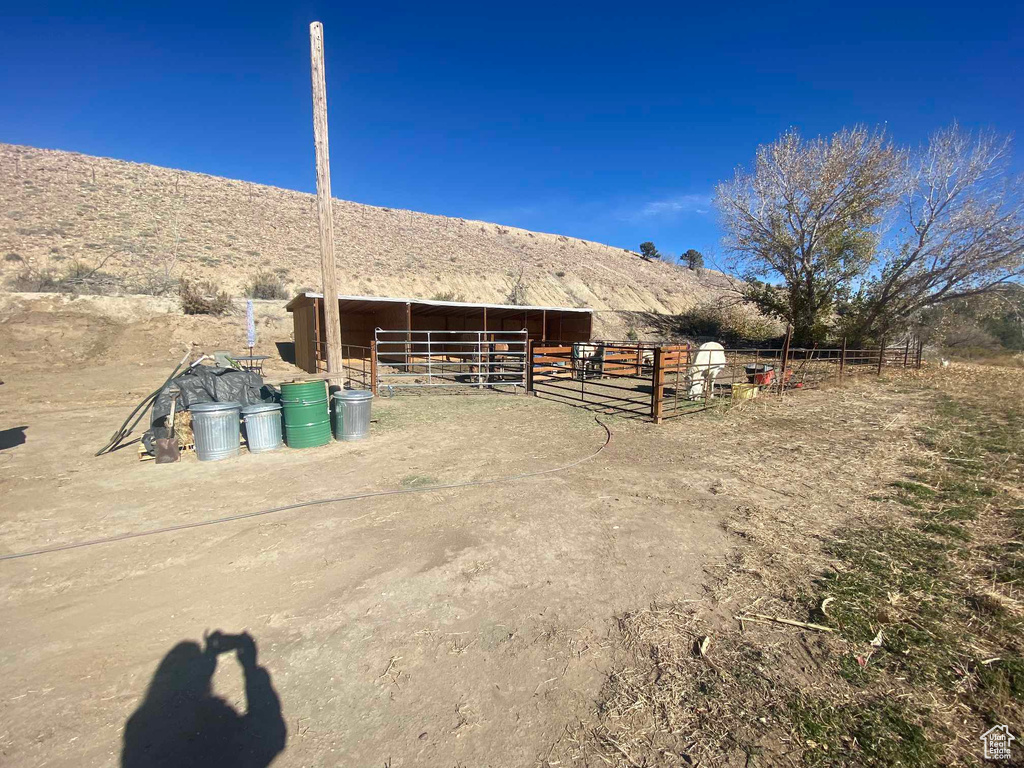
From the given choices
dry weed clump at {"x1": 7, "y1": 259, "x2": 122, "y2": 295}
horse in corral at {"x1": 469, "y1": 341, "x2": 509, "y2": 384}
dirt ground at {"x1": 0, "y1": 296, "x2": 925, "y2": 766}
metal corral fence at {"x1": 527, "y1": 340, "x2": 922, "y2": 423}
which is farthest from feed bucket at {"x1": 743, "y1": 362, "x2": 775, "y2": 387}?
dry weed clump at {"x1": 7, "y1": 259, "x2": 122, "y2": 295}

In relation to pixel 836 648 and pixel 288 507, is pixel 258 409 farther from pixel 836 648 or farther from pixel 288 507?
pixel 836 648

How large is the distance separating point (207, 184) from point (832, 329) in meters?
45.1

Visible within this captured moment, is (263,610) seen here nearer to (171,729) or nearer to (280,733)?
(171,729)

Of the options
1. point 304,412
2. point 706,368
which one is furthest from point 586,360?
point 304,412

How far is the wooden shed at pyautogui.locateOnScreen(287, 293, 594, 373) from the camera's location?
15.5 m

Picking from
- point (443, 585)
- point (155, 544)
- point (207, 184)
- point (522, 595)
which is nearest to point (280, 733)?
point (443, 585)

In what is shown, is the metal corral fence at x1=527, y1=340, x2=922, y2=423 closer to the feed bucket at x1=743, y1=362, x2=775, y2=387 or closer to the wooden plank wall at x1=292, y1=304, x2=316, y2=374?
the feed bucket at x1=743, y1=362, x2=775, y2=387

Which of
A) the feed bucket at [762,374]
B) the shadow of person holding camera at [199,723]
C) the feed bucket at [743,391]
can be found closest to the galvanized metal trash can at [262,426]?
the shadow of person holding camera at [199,723]

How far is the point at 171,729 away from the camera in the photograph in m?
1.95

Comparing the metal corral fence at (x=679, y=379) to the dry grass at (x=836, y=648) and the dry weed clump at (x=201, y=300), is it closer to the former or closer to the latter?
the dry grass at (x=836, y=648)

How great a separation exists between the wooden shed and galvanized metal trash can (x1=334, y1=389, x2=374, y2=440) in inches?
319

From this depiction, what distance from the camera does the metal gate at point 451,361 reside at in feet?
38.9

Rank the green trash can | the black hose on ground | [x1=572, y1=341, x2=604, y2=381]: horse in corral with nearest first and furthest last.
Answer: the black hose on ground → the green trash can → [x1=572, y1=341, x2=604, y2=381]: horse in corral

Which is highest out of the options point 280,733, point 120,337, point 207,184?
point 207,184
